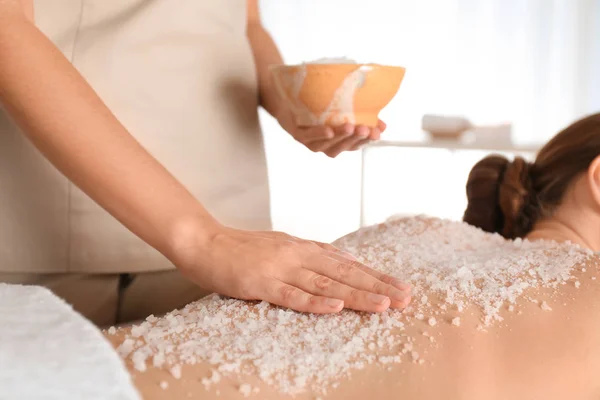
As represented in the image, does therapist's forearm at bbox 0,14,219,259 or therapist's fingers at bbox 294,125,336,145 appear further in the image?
therapist's fingers at bbox 294,125,336,145

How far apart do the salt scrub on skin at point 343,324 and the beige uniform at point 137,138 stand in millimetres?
266

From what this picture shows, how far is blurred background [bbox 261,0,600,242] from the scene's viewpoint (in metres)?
3.62

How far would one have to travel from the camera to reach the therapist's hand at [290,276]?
0.72 meters

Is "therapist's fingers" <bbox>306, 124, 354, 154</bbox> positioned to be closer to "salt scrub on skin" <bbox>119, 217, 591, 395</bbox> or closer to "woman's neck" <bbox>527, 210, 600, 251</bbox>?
"salt scrub on skin" <bbox>119, 217, 591, 395</bbox>

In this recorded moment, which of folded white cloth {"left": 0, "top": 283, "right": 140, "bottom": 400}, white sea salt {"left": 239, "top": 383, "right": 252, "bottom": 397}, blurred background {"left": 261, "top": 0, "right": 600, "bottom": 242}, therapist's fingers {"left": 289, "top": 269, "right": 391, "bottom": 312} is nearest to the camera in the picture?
folded white cloth {"left": 0, "top": 283, "right": 140, "bottom": 400}

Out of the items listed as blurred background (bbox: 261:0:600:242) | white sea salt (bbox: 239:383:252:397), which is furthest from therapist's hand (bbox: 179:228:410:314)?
blurred background (bbox: 261:0:600:242)

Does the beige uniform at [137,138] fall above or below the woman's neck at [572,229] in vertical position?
above

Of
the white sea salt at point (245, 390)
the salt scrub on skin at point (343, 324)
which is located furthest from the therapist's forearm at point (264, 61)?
the white sea salt at point (245, 390)

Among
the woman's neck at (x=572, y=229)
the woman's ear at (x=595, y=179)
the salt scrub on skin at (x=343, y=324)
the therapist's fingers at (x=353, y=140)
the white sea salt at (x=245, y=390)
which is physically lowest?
the woman's neck at (x=572, y=229)

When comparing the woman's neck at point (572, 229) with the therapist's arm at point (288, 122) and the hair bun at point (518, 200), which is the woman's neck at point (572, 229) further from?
the therapist's arm at point (288, 122)

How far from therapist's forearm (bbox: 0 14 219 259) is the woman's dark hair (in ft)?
2.61

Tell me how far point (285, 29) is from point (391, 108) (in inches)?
30.2

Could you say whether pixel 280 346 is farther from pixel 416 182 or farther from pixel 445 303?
pixel 416 182

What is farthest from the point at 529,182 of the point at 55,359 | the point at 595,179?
the point at 55,359
